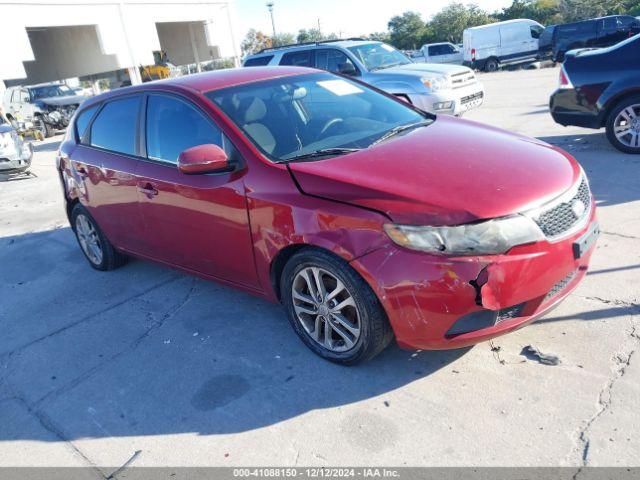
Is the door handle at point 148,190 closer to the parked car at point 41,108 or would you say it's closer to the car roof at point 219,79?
the car roof at point 219,79

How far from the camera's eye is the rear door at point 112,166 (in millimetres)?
4371

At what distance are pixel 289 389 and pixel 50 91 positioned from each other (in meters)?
22.1

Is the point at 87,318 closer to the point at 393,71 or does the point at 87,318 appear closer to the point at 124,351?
the point at 124,351

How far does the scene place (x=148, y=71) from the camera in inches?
910

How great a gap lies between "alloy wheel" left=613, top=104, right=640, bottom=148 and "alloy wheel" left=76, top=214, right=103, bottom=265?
6.35 m

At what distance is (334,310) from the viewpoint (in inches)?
125

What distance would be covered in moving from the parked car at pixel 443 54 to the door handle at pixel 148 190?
27.2m

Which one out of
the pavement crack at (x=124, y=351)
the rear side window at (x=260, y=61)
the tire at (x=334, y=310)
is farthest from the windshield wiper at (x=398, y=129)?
the rear side window at (x=260, y=61)

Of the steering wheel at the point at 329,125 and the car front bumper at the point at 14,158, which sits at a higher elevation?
the steering wheel at the point at 329,125

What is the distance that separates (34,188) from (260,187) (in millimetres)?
8664

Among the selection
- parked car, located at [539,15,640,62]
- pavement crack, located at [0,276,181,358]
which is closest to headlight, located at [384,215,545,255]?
pavement crack, located at [0,276,181,358]

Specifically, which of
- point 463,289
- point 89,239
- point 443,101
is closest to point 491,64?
point 443,101

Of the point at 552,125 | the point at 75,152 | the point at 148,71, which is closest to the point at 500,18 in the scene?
the point at 148,71

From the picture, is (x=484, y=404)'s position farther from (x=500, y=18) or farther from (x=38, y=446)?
(x=500, y=18)
